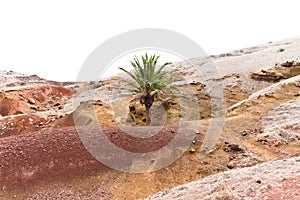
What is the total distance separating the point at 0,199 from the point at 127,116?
1787 cm

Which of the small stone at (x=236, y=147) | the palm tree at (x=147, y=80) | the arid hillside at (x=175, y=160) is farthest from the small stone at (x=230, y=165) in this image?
the palm tree at (x=147, y=80)

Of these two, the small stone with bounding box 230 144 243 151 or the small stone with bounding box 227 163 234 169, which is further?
the small stone with bounding box 230 144 243 151

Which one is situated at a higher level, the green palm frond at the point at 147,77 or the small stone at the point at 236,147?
the green palm frond at the point at 147,77

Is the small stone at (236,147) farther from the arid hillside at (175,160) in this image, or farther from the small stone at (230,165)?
the small stone at (230,165)

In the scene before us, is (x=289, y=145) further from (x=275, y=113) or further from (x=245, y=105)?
(x=245, y=105)

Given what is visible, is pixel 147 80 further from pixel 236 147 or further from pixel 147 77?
pixel 236 147

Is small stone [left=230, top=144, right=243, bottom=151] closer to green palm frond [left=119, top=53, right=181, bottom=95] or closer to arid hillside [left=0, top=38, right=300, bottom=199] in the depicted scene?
arid hillside [left=0, top=38, right=300, bottom=199]

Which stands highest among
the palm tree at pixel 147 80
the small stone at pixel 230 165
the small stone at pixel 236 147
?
the palm tree at pixel 147 80

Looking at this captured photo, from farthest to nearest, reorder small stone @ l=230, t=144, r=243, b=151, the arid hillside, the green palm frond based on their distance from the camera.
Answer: the green palm frond < small stone @ l=230, t=144, r=243, b=151 < the arid hillside

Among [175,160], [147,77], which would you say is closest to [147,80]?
[147,77]

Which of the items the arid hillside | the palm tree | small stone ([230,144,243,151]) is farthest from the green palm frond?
small stone ([230,144,243,151])

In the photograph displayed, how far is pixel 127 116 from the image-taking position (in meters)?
31.5

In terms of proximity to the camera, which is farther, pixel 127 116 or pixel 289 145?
pixel 127 116

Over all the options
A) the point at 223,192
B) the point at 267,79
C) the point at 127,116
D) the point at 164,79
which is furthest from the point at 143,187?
the point at 267,79
